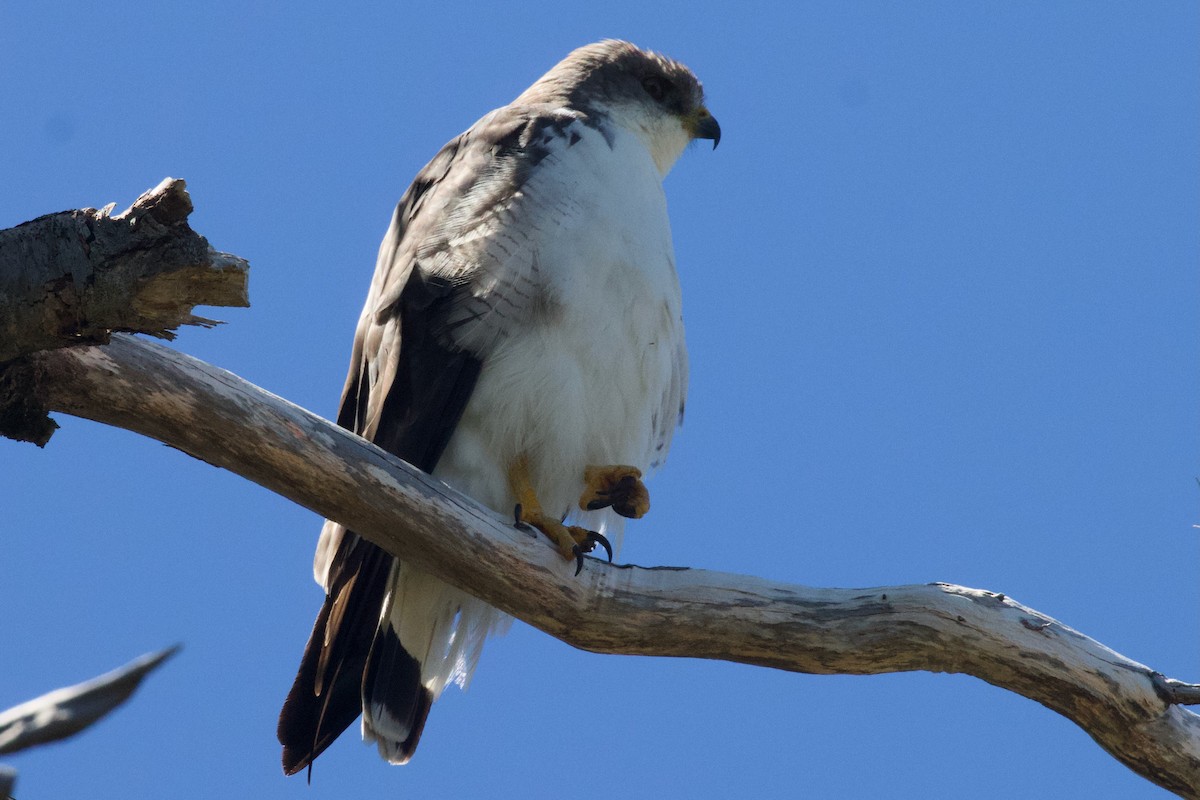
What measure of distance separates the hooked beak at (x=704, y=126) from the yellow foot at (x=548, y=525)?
196 centimetres

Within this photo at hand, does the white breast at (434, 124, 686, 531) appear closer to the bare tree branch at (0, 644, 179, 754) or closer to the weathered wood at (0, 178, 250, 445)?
the weathered wood at (0, 178, 250, 445)

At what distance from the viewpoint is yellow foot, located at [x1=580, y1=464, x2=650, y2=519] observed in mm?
3934

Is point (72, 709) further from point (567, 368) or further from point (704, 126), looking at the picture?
point (704, 126)

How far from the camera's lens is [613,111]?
4691mm

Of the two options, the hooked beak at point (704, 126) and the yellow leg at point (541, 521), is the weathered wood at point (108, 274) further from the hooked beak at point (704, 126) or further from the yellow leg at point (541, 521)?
the hooked beak at point (704, 126)

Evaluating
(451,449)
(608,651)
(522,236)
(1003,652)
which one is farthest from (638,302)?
(1003,652)

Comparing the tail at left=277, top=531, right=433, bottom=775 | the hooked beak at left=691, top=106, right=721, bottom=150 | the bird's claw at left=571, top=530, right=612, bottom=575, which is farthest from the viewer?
the hooked beak at left=691, top=106, right=721, bottom=150

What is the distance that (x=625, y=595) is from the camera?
3223 millimetres

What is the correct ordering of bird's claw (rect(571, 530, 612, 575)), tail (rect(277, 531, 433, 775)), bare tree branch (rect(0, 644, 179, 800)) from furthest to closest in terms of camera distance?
tail (rect(277, 531, 433, 775)) → bird's claw (rect(571, 530, 612, 575)) → bare tree branch (rect(0, 644, 179, 800))

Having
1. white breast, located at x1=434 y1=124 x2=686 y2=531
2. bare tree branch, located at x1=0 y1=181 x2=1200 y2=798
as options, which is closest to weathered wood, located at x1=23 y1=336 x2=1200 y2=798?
bare tree branch, located at x1=0 y1=181 x2=1200 y2=798

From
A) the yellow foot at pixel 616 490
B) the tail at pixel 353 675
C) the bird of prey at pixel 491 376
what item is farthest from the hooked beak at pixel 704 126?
the tail at pixel 353 675

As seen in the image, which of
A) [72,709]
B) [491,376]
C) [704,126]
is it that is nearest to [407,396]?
[491,376]

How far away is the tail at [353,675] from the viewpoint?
11.8ft

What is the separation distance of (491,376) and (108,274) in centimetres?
134
